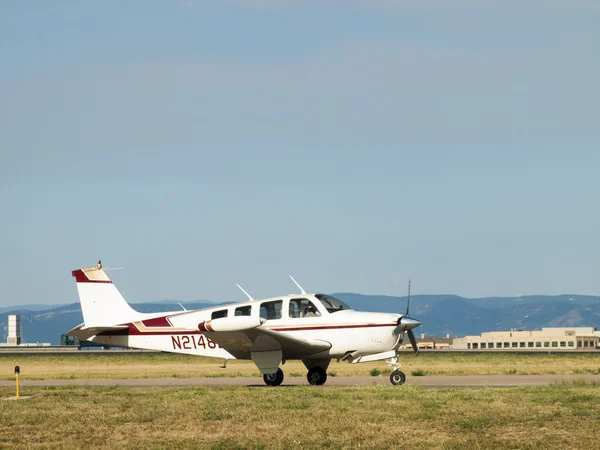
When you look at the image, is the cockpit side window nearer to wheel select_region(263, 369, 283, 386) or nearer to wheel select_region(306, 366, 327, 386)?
wheel select_region(263, 369, 283, 386)

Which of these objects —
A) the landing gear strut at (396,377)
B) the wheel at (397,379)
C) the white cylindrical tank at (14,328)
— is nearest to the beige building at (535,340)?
the white cylindrical tank at (14,328)

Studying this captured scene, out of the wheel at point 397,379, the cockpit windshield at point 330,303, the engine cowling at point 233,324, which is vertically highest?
the cockpit windshield at point 330,303

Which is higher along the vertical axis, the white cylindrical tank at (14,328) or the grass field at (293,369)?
the white cylindrical tank at (14,328)

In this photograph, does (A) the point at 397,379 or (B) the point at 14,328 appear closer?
(A) the point at 397,379

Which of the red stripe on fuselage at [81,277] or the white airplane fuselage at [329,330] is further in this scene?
the red stripe on fuselage at [81,277]

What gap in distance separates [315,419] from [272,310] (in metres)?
9.35

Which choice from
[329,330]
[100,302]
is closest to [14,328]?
[100,302]

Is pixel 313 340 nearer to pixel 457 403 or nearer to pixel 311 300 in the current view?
pixel 311 300

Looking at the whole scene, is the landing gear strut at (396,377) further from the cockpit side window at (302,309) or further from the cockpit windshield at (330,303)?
the cockpit side window at (302,309)

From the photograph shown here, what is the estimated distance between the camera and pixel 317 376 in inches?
1151

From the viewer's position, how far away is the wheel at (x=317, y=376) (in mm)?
29188

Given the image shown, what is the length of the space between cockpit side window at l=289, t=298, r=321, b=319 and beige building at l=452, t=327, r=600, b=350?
5247 inches

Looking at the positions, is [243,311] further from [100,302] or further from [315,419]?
[315,419]

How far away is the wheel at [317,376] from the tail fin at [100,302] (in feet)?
19.2
